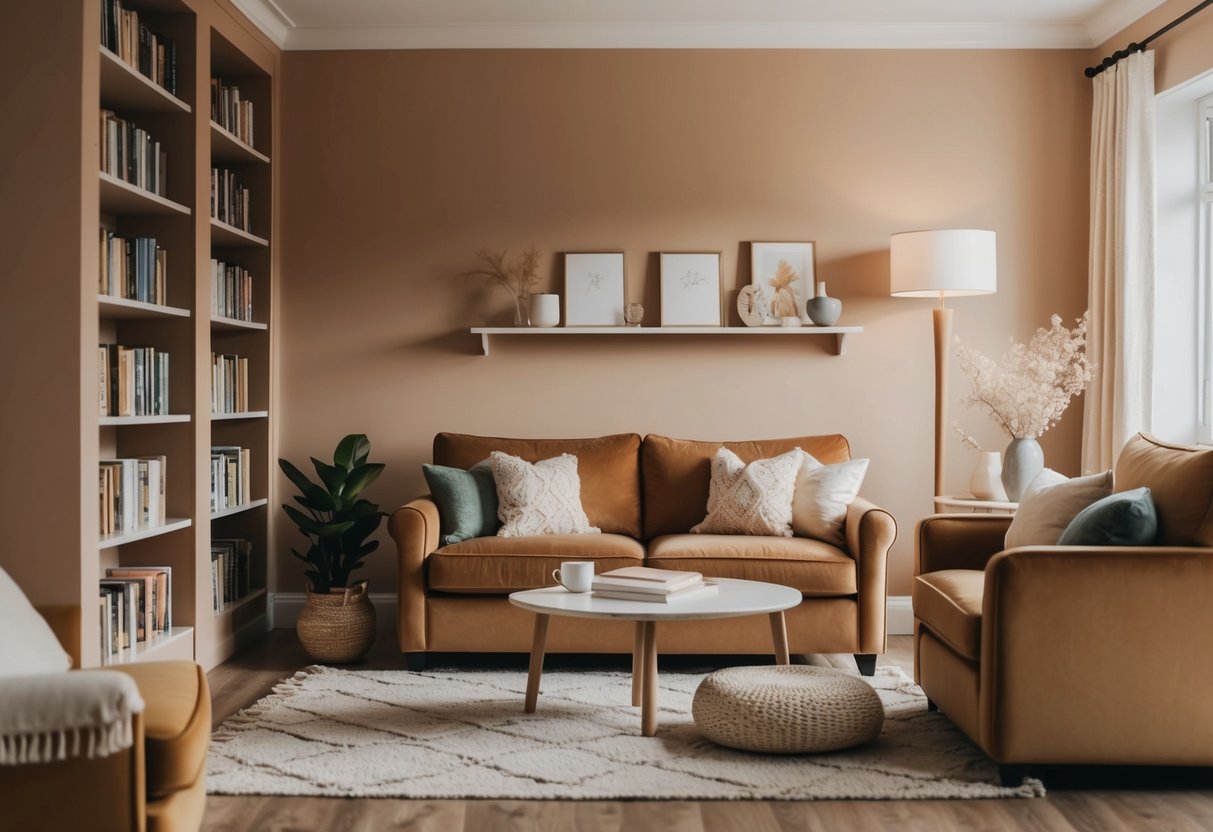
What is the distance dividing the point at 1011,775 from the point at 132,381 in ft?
10.0

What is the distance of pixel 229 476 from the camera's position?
4.52 m

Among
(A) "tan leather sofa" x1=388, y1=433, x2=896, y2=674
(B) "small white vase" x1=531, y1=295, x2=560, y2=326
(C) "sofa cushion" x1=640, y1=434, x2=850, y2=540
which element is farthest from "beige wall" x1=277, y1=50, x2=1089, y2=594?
(A) "tan leather sofa" x1=388, y1=433, x2=896, y2=674

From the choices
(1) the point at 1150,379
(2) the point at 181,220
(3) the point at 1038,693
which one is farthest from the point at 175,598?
(1) the point at 1150,379

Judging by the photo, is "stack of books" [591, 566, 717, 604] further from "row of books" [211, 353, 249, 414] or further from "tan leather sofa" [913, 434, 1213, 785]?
"row of books" [211, 353, 249, 414]

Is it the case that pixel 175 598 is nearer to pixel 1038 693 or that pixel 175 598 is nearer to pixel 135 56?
pixel 135 56

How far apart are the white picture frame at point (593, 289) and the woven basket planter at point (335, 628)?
162 centimetres

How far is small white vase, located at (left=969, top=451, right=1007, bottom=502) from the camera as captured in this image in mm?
4418

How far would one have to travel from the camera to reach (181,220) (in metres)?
3.99

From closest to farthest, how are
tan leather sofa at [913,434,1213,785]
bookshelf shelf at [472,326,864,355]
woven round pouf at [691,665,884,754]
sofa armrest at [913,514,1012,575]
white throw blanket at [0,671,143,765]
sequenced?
white throw blanket at [0,671,143,765] → tan leather sofa at [913,434,1213,785] → woven round pouf at [691,665,884,754] → sofa armrest at [913,514,1012,575] → bookshelf shelf at [472,326,864,355]

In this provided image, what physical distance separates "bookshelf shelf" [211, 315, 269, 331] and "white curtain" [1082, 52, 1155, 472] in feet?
12.1

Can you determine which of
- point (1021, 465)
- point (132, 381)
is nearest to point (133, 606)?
point (132, 381)

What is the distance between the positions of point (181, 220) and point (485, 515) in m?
1.63

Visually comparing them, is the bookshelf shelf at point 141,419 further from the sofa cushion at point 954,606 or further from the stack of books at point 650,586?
the sofa cushion at point 954,606

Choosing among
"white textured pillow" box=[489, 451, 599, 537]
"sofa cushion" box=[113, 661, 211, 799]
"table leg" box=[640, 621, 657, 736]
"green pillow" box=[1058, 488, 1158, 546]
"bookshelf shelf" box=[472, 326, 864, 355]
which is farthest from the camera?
"bookshelf shelf" box=[472, 326, 864, 355]
